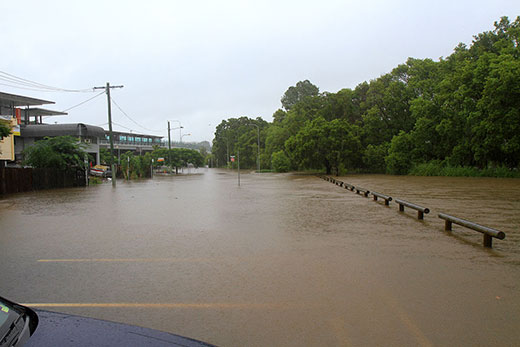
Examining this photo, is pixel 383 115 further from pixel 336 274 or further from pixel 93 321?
pixel 93 321

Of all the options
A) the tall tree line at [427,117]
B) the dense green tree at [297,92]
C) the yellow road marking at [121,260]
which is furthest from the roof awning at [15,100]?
the dense green tree at [297,92]

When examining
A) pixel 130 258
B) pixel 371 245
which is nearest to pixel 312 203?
pixel 371 245

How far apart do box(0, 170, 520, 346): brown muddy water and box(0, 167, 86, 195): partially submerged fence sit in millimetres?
13260

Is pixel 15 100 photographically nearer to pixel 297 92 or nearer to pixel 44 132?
pixel 44 132

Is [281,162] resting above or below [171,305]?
above

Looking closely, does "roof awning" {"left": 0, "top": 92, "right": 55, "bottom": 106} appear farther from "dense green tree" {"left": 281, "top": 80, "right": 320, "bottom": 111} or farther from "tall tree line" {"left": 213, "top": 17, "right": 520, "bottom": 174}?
"dense green tree" {"left": 281, "top": 80, "right": 320, "bottom": 111}

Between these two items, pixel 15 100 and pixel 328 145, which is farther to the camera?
pixel 328 145

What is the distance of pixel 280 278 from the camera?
583 cm

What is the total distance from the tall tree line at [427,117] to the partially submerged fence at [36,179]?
27.6 m

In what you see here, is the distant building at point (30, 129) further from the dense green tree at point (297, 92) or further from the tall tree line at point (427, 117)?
the dense green tree at point (297, 92)

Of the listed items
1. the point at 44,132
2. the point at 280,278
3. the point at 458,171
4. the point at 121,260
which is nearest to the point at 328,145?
the point at 458,171

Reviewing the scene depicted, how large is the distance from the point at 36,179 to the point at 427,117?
125ft

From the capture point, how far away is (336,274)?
237 inches

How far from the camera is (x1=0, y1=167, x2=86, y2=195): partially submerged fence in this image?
73.9 feet
